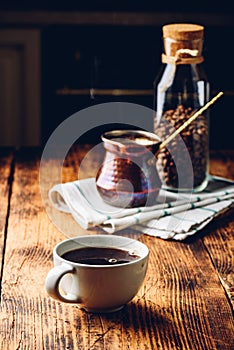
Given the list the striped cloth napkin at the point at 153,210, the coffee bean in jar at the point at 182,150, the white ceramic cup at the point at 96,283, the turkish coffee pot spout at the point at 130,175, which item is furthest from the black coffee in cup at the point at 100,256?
the coffee bean in jar at the point at 182,150

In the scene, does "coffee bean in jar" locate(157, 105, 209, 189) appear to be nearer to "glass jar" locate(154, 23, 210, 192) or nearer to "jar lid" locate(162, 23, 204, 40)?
"glass jar" locate(154, 23, 210, 192)

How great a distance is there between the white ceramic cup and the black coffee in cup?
0.02 metres

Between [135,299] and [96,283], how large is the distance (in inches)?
4.4

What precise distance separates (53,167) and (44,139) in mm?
900

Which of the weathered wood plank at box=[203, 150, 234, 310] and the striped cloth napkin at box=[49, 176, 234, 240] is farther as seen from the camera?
the striped cloth napkin at box=[49, 176, 234, 240]

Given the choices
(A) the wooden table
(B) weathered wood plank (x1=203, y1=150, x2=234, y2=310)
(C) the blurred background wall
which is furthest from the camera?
(C) the blurred background wall

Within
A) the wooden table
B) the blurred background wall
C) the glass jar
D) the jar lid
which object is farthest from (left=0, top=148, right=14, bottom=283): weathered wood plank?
the blurred background wall

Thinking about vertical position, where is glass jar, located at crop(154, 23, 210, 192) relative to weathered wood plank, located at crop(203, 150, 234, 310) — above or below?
above

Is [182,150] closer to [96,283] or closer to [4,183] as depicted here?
[4,183]

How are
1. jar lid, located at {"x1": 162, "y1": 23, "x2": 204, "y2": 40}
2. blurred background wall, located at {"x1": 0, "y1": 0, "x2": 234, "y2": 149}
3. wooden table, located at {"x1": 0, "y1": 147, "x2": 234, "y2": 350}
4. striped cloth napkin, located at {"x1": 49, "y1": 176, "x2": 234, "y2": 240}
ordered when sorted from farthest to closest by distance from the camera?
blurred background wall, located at {"x1": 0, "y1": 0, "x2": 234, "y2": 149} < jar lid, located at {"x1": 162, "y1": 23, "x2": 204, "y2": 40} < striped cloth napkin, located at {"x1": 49, "y1": 176, "x2": 234, "y2": 240} < wooden table, located at {"x1": 0, "y1": 147, "x2": 234, "y2": 350}

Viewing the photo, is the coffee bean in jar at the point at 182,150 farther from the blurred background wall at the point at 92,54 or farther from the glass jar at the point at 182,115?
the blurred background wall at the point at 92,54

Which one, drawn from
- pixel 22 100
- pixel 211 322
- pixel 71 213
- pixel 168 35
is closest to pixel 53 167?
pixel 71 213

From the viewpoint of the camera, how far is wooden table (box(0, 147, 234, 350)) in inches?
36.9

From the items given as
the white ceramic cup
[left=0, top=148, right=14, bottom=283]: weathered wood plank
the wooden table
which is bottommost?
[left=0, top=148, right=14, bottom=283]: weathered wood plank
